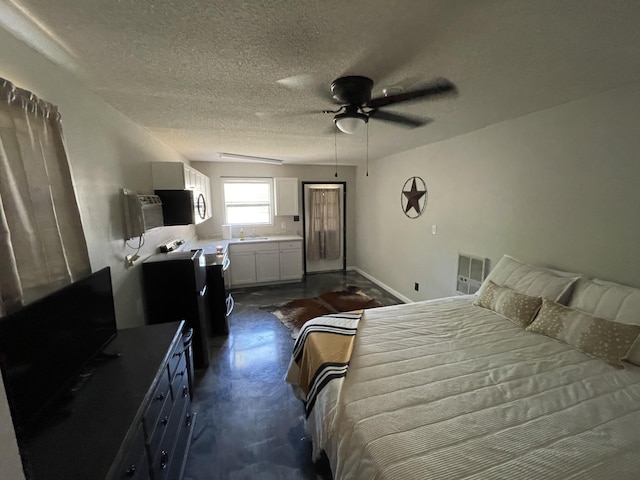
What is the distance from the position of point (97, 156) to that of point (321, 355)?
204 cm

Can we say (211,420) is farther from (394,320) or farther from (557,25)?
(557,25)

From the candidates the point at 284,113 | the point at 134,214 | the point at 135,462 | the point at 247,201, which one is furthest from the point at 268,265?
the point at 135,462

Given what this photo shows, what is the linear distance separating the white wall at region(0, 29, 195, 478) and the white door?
3.47 m

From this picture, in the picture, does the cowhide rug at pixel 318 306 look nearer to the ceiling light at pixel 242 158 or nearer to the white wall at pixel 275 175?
the white wall at pixel 275 175

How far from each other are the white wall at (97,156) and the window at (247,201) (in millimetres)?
2701

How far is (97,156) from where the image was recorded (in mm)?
1807

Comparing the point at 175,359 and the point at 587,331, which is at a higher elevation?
the point at 587,331

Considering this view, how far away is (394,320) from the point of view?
85.3 inches

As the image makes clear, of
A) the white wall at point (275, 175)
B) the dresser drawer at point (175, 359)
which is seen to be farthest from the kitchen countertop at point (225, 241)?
the dresser drawer at point (175, 359)

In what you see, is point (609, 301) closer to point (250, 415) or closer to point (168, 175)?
point (250, 415)

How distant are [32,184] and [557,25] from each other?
242 cm

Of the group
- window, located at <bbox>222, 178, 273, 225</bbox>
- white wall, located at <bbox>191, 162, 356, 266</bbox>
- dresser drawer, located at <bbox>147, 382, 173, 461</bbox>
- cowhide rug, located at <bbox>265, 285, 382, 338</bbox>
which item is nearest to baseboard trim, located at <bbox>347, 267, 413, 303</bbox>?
white wall, located at <bbox>191, 162, 356, 266</bbox>

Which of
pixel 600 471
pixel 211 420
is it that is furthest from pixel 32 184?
pixel 600 471

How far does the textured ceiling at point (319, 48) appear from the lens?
1041 millimetres
